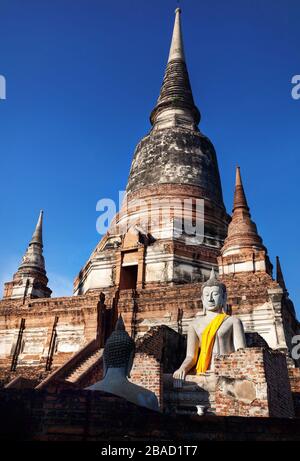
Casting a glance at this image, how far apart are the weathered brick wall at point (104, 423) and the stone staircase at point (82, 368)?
27.8 feet

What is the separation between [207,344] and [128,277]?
10.7 metres

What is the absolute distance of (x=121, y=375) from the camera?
6.15 metres

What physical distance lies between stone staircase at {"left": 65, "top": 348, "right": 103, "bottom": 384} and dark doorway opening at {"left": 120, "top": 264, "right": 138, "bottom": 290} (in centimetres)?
534

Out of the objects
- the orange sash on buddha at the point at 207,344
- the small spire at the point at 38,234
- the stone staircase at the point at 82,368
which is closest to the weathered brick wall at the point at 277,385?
the orange sash on buddha at the point at 207,344

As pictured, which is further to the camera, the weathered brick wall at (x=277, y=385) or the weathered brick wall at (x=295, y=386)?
the weathered brick wall at (x=295, y=386)

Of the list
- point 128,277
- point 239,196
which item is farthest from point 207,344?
point 239,196

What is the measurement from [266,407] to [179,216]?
50.9ft

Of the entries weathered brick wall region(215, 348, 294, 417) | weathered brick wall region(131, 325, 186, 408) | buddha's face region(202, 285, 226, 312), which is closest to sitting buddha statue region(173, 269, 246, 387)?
buddha's face region(202, 285, 226, 312)

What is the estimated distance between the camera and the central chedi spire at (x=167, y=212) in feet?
66.6

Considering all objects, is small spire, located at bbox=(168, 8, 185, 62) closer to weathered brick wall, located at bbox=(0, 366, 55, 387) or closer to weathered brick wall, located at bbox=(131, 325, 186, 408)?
weathered brick wall, located at bbox=(131, 325, 186, 408)

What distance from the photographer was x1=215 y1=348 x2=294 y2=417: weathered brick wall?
24.9 feet

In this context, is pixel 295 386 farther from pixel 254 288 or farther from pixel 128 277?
pixel 128 277

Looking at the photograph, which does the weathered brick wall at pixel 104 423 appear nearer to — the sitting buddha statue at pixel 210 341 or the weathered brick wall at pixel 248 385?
the weathered brick wall at pixel 248 385

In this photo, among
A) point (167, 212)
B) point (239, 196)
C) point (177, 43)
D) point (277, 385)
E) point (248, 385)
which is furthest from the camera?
point (177, 43)
